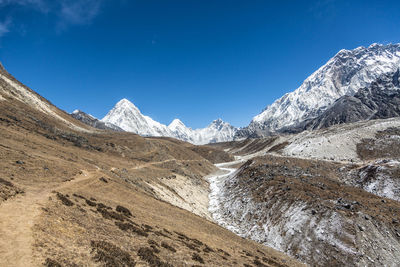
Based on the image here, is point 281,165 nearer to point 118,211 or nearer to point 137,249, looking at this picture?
point 118,211

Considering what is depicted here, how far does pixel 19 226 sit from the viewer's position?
1469 cm

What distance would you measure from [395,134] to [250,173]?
61112mm

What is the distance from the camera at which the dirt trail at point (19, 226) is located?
11.3 meters

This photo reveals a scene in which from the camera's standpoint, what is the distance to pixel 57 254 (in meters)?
12.6

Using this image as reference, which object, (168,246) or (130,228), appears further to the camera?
(130,228)

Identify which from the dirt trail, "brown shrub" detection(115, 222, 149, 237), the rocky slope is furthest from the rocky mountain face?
the dirt trail

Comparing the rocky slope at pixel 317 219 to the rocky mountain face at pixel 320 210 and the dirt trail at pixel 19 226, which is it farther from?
the dirt trail at pixel 19 226

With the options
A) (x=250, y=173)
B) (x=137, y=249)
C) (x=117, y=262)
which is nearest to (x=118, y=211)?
(x=137, y=249)

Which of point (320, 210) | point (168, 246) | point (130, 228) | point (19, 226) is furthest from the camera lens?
point (320, 210)

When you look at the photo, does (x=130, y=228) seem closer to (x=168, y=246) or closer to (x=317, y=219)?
(x=168, y=246)

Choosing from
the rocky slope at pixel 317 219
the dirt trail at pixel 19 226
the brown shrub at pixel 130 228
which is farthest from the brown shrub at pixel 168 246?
the rocky slope at pixel 317 219

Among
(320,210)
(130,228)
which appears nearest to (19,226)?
(130,228)

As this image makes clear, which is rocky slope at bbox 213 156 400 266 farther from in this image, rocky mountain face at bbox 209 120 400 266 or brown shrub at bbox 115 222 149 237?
brown shrub at bbox 115 222 149 237

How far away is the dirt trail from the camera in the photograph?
446 inches
